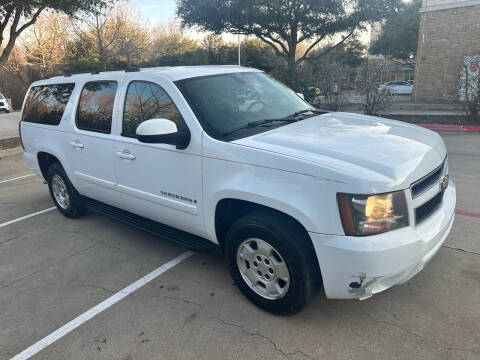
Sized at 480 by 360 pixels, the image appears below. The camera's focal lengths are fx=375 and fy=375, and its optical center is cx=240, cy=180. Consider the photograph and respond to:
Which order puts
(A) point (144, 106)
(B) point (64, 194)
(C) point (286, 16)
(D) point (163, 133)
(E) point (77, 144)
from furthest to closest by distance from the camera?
(C) point (286, 16) < (B) point (64, 194) < (E) point (77, 144) < (A) point (144, 106) < (D) point (163, 133)

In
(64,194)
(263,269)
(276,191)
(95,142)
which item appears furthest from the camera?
(64,194)

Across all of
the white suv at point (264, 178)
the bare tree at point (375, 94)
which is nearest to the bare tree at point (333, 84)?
the bare tree at point (375, 94)

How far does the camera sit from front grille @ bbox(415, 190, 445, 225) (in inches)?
101

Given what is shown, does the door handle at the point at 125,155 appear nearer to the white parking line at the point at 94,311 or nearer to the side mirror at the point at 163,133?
the side mirror at the point at 163,133

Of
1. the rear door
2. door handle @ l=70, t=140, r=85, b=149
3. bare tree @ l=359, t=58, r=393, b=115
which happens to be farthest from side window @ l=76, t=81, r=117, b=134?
bare tree @ l=359, t=58, r=393, b=115

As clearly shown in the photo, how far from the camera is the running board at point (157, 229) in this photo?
11.2ft

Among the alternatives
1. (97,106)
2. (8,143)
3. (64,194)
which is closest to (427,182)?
(97,106)

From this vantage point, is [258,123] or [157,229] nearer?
[258,123]

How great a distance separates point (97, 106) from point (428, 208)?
11.5 ft

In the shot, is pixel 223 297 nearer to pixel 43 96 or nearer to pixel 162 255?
pixel 162 255

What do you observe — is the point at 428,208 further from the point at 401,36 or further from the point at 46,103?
the point at 401,36

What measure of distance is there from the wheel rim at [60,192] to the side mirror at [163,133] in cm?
265

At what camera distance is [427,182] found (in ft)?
8.78

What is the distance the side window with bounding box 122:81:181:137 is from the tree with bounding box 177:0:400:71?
18.2 m
